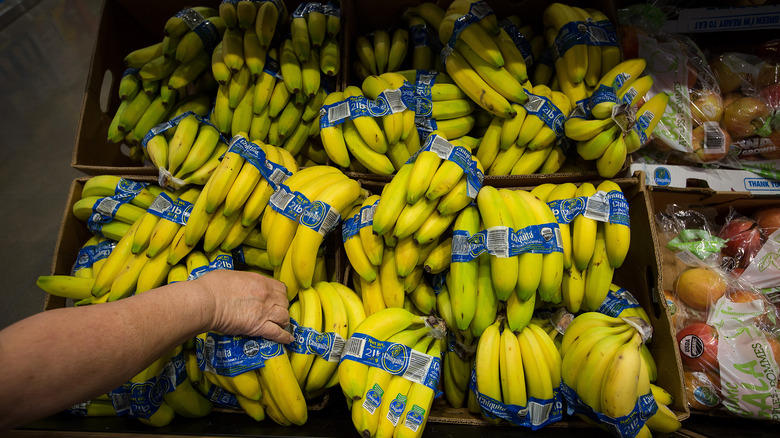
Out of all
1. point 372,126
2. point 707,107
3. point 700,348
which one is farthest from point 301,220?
point 707,107

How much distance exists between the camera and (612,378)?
1.08 metres

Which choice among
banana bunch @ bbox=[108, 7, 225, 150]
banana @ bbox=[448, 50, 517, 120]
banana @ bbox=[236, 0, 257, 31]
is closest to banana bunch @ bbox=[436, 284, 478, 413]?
banana @ bbox=[448, 50, 517, 120]

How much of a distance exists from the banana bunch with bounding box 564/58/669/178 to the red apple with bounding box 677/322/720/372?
64cm

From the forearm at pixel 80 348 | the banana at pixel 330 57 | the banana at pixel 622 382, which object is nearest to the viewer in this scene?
the forearm at pixel 80 348

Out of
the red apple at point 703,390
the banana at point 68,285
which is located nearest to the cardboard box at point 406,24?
the red apple at point 703,390

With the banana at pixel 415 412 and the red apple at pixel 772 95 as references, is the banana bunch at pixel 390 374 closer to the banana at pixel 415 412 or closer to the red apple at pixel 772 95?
the banana at pixel 415 412

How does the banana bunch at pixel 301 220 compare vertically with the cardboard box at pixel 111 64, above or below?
below

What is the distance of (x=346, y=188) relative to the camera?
4.65 ft

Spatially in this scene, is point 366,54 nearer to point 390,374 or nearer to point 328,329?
point 328,329

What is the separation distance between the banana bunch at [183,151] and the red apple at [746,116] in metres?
2.20

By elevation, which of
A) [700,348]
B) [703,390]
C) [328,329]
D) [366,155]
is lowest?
[703,390]

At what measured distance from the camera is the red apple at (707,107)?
1.81 m

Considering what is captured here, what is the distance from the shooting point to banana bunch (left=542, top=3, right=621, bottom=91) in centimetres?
162

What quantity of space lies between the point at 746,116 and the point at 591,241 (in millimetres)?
1115
